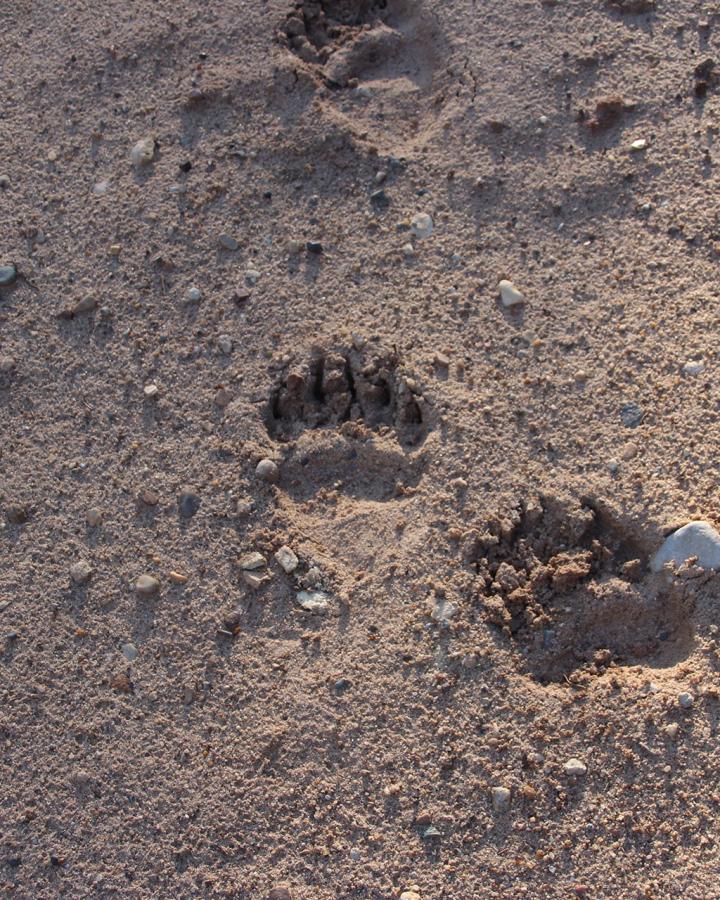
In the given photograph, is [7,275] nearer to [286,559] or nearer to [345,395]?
[345,395]

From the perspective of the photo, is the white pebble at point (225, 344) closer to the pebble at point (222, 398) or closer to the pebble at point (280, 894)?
the pebble at point (222, 398)

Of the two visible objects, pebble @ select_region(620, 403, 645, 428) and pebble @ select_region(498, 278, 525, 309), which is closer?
pebble @ select_region(620, 403, 645, 428)

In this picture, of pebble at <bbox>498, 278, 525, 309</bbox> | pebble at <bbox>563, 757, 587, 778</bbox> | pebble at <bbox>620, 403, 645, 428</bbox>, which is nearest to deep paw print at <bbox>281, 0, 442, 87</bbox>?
pebble at <bbox>498, 278, 525, 309</bbox>

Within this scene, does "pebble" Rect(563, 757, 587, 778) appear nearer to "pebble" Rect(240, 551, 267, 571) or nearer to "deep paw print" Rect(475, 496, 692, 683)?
"deep paw print" Rect(475, 496, 692, 683)

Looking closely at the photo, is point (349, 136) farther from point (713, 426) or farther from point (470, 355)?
point (713, 426)

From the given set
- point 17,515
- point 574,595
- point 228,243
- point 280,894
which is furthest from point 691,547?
point 17,515

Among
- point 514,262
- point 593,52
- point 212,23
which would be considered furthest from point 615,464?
point 212,23

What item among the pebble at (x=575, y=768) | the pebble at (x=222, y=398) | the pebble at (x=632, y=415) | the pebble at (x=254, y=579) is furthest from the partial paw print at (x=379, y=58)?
the pebble at (x=575, y=768)
